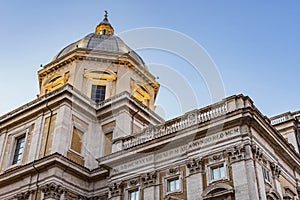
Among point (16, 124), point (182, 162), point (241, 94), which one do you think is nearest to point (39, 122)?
point (16, 124)

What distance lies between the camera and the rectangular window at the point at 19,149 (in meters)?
28.9

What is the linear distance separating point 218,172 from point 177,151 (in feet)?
8.88

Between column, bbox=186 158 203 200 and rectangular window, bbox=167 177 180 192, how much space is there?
0.68 metres

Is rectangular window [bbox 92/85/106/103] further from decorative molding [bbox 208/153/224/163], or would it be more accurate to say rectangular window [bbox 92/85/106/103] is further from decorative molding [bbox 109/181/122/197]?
decorative molding [bbox 208/153/224/163]

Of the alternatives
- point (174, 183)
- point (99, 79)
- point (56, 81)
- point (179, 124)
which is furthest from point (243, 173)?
point (56, 81)

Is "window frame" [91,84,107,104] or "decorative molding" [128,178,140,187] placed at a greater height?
"window frame" [91,84,107,104]

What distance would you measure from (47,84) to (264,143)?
20.6 metres

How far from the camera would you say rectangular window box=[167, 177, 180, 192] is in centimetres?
2164

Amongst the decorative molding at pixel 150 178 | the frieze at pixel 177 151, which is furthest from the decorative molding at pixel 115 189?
the decorative molding at pixel 150 178

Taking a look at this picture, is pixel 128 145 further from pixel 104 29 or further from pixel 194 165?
pixel 104 29

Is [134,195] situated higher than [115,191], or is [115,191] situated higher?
[115,191]

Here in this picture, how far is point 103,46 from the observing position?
127ft

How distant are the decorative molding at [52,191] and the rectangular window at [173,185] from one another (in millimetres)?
6731

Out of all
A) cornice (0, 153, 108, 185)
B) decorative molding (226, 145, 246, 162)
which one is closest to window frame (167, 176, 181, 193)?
decorative molding (226, 145, 246, 162)
